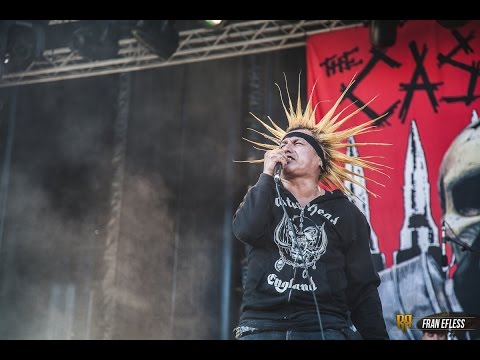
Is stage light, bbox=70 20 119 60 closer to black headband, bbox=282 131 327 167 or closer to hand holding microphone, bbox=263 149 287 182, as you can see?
black headband, bbox=282 131 327 167

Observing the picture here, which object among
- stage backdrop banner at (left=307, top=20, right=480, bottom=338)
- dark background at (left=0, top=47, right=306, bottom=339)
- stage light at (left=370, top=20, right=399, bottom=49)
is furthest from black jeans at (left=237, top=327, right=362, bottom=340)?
stage light at (left=370, top=20, right=399, bottom=49)

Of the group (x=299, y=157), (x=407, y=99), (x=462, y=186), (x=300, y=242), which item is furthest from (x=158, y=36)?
(x=300, y=242)

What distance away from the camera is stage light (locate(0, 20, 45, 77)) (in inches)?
219

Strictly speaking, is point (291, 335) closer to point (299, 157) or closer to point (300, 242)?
point (300, 242)

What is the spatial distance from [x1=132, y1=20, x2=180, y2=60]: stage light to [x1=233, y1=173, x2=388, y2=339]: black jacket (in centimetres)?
306

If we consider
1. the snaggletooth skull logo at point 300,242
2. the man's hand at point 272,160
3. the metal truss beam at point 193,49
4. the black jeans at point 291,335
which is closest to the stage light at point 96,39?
the metal truss beam at point 193,49

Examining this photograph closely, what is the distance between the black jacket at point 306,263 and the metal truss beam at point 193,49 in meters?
3.00

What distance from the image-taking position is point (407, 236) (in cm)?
498

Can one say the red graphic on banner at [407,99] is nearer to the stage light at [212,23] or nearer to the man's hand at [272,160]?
the stage light at [212,23]

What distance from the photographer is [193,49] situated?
19.2 ft

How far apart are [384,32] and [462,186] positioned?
1.37 m

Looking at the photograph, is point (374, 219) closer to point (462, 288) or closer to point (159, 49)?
point (462, 288)

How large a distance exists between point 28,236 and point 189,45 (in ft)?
7.51
